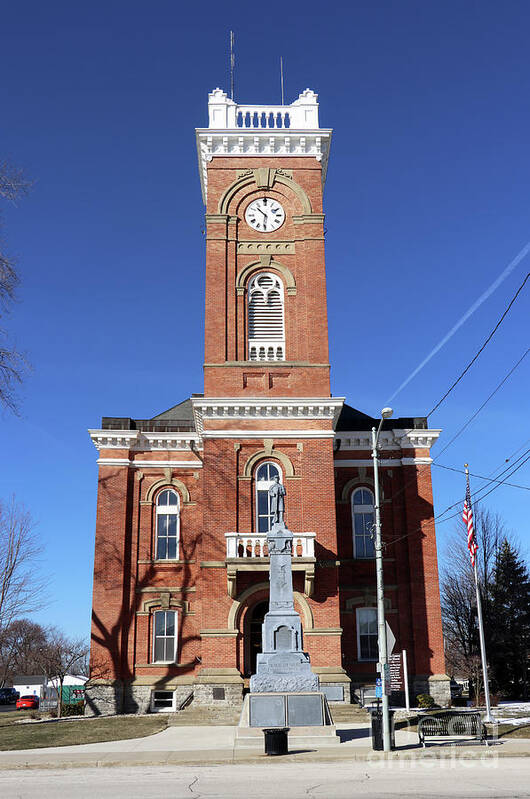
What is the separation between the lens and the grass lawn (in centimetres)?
2108

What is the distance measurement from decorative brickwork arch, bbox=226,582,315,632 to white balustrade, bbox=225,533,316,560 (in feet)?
4.33

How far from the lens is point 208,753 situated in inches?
703

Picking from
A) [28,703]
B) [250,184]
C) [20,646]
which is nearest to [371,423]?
[250,184]

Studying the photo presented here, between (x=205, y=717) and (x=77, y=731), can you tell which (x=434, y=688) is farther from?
(x=77, y=731)

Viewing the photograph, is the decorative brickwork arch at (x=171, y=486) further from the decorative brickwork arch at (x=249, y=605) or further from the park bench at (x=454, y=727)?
the park bench at (x=454, y=727)

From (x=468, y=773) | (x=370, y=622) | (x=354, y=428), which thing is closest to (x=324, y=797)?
(x=468, y=773)

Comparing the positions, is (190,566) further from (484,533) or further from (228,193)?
(484,533)

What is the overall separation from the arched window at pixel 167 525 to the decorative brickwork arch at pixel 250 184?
41.9 feet

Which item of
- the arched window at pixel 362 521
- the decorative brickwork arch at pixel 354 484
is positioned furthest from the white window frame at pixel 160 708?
the decorative brickwork arch at pixel 354 484

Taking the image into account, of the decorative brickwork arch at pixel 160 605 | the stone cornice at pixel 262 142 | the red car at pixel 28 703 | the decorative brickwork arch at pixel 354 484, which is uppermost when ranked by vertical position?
the stone cornice at pixel 262 142

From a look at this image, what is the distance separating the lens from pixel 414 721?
24.2 meters

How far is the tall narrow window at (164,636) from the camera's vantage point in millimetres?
31531

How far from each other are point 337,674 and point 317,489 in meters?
6.74

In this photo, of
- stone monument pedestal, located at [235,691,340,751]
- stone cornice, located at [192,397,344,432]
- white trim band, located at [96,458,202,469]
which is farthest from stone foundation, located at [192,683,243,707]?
white trim band, located at [96,458,202,469]
